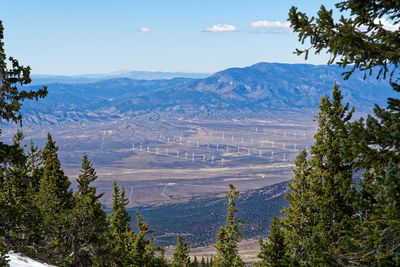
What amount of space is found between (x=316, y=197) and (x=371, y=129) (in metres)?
10.3

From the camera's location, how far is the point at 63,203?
2319 centimetres

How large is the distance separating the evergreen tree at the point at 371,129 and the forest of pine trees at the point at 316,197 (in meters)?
0.02

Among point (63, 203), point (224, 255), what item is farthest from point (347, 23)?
point (224, 255)

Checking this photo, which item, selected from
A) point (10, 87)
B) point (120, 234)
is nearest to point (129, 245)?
point (120, 234)

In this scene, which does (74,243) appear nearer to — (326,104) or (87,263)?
(87,263)

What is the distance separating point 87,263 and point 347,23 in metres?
23.1

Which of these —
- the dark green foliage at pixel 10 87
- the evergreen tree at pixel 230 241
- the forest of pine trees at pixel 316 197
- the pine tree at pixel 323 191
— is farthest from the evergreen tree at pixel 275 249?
the dark green foliage at pixel 10 87

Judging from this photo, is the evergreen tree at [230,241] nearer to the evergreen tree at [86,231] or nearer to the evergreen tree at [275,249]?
the evergreen tree at [275,249]

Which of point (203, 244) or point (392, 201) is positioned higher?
point (392, 201)

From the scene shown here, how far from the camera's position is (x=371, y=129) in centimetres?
566

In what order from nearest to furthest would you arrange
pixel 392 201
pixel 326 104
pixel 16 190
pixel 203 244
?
pixel 392 201, pixel 326 104, pixel 16 190, pixel 203 244

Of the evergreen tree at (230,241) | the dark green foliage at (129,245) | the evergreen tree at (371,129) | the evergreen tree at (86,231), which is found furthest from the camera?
the evergreen tree at (230,241)

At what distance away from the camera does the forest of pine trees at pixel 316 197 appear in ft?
19.1

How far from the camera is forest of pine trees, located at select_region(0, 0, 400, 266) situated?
5816 mm
